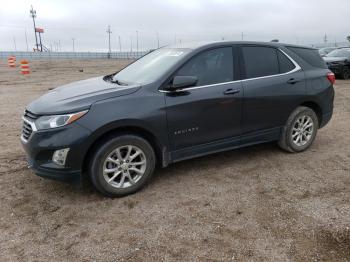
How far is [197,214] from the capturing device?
3.70 metres

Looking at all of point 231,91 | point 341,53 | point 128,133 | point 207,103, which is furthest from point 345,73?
point 128,133

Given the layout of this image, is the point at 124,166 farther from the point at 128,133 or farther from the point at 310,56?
the point at 310,56

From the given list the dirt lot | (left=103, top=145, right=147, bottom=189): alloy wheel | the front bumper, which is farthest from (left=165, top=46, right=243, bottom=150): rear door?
the front bumper

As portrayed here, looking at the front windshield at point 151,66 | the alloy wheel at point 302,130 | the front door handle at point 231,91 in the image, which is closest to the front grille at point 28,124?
the front windshield at point 151,66

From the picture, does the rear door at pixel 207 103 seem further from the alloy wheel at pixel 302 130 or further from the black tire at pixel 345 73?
the black tire at pixel 345 73

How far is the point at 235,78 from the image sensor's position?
15.5ft

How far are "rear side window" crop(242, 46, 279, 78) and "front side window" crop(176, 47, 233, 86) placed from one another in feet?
0.93

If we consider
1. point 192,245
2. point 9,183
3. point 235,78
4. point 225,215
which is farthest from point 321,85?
point 9,183

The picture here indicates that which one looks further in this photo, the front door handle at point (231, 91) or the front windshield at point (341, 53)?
the front windshield at point (341, 53)

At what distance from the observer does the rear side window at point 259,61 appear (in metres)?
4.89

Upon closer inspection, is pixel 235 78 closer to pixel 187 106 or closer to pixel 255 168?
pixel 187 106

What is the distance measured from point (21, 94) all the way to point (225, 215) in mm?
10433

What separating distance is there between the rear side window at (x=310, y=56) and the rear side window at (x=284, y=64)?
26 centimetres

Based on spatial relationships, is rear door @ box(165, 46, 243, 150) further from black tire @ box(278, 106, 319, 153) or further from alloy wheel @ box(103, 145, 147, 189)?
black tire @ box(278, 106, 319, 153)
